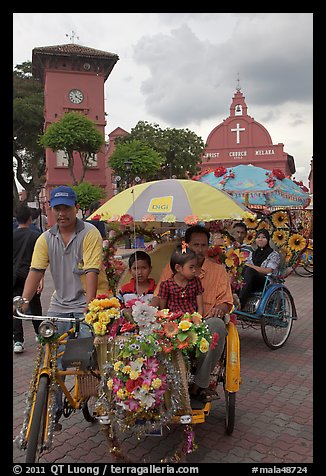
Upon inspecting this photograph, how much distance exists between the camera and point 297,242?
5.70m

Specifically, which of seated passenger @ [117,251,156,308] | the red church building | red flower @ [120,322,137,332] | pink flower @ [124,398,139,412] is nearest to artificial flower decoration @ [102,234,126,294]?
seated passenger @ [117,251,156,308]

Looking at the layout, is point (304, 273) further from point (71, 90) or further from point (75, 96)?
point (71, 90)

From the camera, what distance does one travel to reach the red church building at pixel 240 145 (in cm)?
3609

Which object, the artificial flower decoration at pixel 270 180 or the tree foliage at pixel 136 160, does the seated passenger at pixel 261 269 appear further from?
the tree foliage at pixel 136 160

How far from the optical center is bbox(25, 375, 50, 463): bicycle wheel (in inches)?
98.2

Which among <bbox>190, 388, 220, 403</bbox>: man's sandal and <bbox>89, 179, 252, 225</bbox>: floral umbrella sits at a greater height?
<bbox>89, 179, 252, 225</bbox>: floral umbrella

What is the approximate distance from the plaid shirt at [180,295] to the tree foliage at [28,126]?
93.0 ft

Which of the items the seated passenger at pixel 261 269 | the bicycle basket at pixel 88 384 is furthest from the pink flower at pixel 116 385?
the seated passenger at pixel 261 269

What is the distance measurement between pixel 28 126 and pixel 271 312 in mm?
A: 29678

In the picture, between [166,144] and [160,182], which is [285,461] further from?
[166,144]

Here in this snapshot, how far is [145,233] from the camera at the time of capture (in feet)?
14.5

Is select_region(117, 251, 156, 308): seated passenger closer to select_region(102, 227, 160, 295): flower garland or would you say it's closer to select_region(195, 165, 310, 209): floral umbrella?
select_region(102, 227, 160, 295): flower garland

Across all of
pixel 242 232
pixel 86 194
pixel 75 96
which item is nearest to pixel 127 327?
pixel 242 232

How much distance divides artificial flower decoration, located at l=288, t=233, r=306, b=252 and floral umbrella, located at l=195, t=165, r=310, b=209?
1.04 meters
